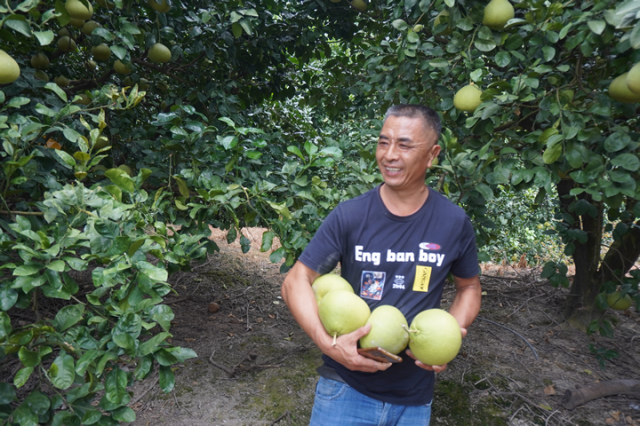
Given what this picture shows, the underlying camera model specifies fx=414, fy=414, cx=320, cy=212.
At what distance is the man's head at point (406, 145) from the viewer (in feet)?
4.77

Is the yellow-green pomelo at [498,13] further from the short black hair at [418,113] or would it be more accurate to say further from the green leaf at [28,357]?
the green leaf at [28,357]

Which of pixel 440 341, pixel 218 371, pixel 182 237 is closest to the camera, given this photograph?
pixel 440 341

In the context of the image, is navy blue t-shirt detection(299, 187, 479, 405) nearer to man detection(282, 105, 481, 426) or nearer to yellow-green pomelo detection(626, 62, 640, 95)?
man detection(282, 105, 481, 426)

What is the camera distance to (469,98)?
2.04 metres

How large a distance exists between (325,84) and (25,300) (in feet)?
10.4

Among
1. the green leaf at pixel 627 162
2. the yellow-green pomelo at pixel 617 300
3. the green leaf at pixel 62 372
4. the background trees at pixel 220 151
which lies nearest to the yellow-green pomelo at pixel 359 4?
the background trees at pixel 220 151

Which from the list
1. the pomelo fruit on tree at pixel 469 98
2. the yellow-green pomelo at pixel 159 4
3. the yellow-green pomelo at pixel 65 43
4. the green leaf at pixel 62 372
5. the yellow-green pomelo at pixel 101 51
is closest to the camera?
the green leaf at pixel 62 372

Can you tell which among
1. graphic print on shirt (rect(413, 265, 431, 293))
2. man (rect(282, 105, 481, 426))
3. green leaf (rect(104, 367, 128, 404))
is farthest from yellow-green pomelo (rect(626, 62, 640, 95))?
green leaf (rect(104, 367, 128, 404))

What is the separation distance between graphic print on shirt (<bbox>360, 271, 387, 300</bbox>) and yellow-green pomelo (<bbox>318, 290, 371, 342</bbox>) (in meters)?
0.18

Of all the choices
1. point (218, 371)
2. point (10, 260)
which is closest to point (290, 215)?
point (10, 260)

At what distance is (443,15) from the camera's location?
2.10 m

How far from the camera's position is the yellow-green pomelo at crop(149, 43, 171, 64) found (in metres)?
2.85

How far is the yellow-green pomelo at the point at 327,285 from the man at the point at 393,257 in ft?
0.10

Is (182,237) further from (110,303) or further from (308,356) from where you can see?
(308,356)
